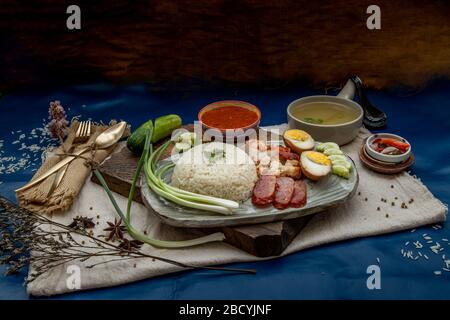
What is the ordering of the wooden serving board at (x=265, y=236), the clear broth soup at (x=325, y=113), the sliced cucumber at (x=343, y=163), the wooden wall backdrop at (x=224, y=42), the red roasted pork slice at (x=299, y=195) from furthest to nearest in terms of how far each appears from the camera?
the wooden wall backdrop at (x=224, y=42) → the clear broth soup at (x=325, y=113) → the sliced cucumber at (x=343, y=163) → the red roasted pork slice at (x=299, y=195) → the wooden serving board at (x=265, y=236)

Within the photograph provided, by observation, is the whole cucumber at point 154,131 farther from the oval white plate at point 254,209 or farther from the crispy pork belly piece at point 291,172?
the crispy pork belly piece at point 291,172

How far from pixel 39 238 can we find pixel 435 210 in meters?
2.01

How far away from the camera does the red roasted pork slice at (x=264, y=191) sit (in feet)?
8.41

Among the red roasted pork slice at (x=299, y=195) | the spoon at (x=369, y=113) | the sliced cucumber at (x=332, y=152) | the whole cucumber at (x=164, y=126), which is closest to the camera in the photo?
the red roasted pork slice at (x=299, y=195)

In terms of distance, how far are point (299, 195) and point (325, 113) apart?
1016mm

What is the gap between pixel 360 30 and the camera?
395 cm

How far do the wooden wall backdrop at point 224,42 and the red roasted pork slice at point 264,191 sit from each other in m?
1.72

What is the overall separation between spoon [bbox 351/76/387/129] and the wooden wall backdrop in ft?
1.81

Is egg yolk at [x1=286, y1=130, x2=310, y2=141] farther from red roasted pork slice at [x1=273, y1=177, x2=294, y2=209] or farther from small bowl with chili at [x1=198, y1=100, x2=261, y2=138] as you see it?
red roasted pork slice at [x1=273, y1=177, x2=294, y2=209]

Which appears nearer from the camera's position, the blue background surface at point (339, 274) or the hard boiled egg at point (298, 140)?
the blue background surface at point (339, 274)

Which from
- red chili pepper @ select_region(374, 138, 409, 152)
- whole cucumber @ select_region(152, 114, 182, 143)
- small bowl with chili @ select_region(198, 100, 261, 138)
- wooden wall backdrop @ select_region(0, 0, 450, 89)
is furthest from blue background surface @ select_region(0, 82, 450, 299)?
small bowl with chili @ select_region(198, 100, 261, 138)

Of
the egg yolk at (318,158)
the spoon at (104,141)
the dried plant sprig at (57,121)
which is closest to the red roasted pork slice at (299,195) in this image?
the egg yolk at (318,158)

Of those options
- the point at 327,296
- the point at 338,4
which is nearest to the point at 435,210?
the point at 327,296

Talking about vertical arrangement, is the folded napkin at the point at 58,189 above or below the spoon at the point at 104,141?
below
